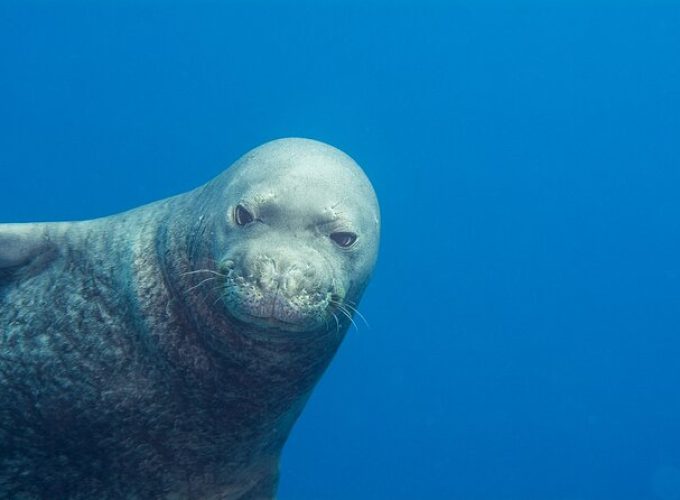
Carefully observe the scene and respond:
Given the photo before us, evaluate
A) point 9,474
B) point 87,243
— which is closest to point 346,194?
point 87,243

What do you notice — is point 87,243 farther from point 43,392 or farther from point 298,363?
point 298,363

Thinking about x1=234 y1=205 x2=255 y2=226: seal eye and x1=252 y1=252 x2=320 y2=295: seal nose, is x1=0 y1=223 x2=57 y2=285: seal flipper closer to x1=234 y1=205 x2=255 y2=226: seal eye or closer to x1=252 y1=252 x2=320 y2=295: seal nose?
x1=234 y1=205 x2=255 y2=226: seal eye

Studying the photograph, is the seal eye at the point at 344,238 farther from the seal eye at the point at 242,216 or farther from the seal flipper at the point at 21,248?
the seal flipper at the point at 21,248

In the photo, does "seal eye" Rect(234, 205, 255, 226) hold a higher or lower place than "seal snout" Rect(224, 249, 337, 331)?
higher

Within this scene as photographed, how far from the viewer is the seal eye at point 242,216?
3400 mm

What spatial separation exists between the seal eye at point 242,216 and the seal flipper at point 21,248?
1.20 m

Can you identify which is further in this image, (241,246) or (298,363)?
(298,363)

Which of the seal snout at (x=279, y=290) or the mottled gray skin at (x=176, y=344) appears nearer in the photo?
the seal snout at (x=279, y=290)

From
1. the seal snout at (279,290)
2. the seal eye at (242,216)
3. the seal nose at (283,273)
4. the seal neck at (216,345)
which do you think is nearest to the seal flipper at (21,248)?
the seal neck at (216,345)

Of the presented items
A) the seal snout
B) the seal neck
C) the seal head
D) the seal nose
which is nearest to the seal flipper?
the seal neck

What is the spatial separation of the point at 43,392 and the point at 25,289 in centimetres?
67

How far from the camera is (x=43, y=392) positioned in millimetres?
3436

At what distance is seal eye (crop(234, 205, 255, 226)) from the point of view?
11.2 ft

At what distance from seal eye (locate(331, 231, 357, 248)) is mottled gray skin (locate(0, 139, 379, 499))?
3cm
